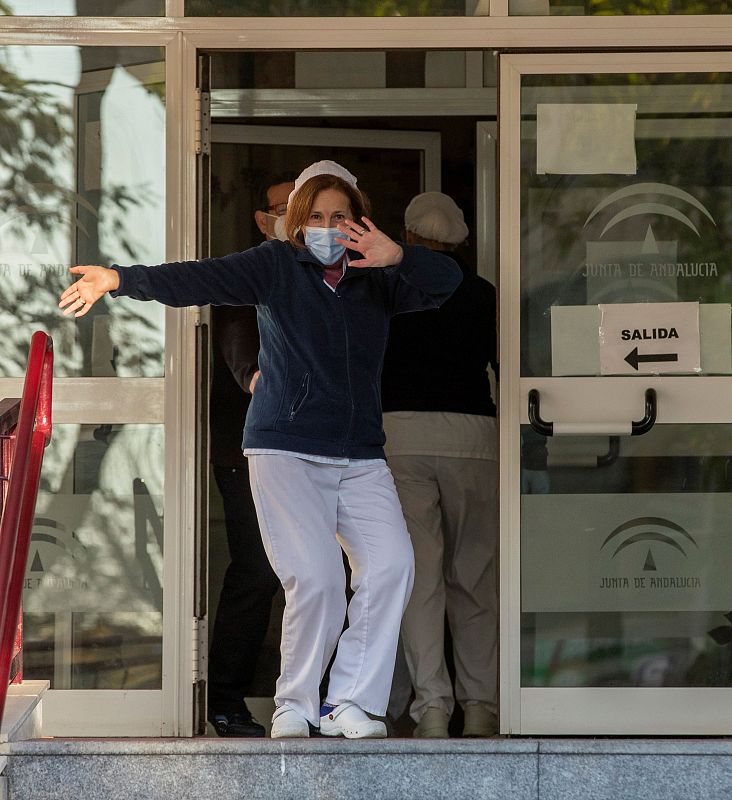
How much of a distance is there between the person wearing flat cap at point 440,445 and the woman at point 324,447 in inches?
29.5

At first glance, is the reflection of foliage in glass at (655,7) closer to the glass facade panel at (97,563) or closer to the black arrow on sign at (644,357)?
the black arrow on sign at (644,357)

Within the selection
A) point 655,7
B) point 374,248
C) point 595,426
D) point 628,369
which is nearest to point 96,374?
point 374,248

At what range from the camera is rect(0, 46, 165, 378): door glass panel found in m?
4.61

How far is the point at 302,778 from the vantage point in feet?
13.7

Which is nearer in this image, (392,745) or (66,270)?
(392,745)

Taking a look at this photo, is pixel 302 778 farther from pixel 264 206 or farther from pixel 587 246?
pixel 264 206

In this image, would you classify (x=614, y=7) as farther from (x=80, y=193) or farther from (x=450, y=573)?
(x=450, y=573)

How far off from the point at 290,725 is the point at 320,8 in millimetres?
2344

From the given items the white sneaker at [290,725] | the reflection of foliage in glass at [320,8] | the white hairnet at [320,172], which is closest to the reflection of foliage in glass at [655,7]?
the reflection of foliage in glass at [320,8]

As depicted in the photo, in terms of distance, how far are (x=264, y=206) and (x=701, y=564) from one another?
308 centimetres

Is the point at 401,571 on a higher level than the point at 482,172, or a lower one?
lower

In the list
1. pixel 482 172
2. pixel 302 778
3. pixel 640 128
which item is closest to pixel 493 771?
pixel 302 778

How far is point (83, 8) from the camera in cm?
464

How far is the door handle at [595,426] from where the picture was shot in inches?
177
